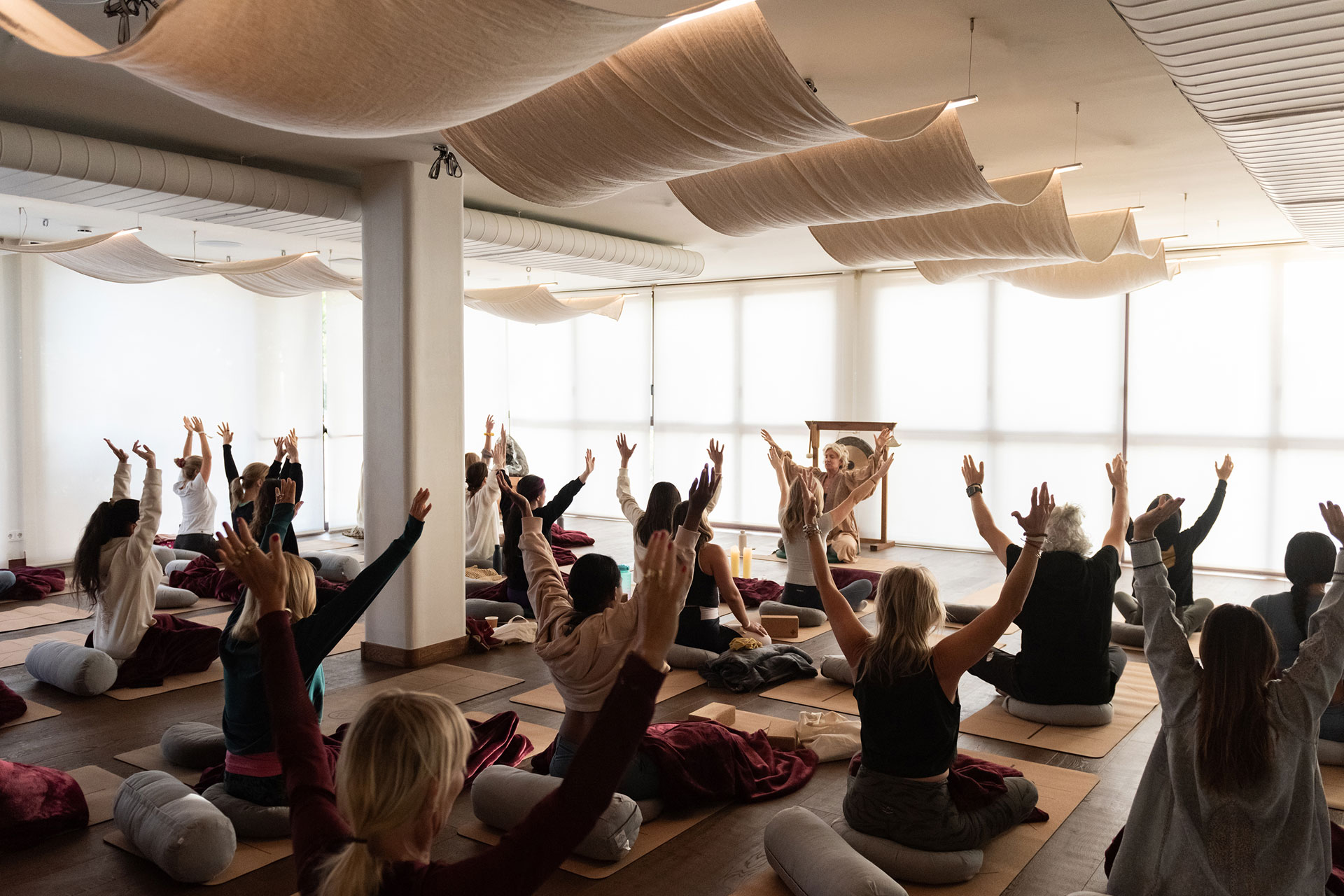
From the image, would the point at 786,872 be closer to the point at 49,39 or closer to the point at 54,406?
the point at 49,39

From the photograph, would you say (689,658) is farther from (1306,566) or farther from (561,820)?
(561,820)

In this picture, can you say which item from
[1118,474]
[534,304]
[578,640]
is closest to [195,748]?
[578,640]

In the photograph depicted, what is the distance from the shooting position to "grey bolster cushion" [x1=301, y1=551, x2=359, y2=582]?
337 inches

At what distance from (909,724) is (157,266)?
619cm

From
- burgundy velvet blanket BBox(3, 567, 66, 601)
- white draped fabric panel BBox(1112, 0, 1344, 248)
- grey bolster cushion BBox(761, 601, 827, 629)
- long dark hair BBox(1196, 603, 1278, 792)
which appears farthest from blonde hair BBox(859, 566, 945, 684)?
burgundy velvet blanket BBox(3, 567, 66, 601)

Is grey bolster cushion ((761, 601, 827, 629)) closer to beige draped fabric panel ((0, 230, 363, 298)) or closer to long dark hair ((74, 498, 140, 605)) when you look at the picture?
long dark hair ((74, 498, 140, 605))

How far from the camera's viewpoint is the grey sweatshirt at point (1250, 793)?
2.40 m

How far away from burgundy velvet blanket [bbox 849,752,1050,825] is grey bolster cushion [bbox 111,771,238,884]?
2170mm

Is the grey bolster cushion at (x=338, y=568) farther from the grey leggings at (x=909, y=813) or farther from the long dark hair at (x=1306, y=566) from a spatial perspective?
the long dark hair at (x=1306, y=566)

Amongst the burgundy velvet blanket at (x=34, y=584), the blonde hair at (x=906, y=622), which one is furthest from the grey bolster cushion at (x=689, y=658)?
the burgundy velvet blanket at (x=34, y=584)

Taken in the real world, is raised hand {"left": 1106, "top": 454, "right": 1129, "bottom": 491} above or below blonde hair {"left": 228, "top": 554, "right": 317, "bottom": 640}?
above

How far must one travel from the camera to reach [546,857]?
1.35 m

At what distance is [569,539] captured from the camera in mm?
10555

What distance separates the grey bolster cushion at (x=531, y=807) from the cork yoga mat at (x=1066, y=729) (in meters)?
2.02
